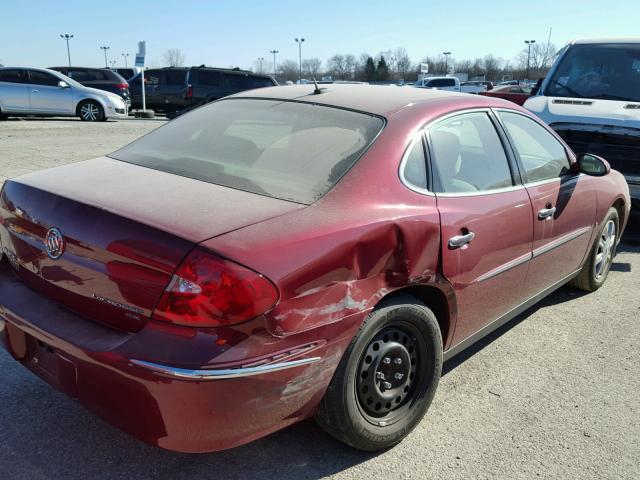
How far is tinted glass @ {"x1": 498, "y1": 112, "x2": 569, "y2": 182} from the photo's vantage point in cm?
374

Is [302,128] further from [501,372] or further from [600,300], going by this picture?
[600,300]

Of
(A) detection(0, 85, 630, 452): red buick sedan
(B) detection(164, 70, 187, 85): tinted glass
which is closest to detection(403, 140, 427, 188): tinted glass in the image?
(A) detection(0, 85, 630, 452): red buick sedan

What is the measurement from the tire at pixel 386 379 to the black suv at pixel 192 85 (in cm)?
1693

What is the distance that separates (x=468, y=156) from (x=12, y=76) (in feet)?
54.4

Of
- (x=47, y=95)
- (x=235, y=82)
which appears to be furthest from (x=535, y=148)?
(x=235, y=82)

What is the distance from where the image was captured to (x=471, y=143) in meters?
3.39

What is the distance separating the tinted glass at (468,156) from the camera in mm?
3088

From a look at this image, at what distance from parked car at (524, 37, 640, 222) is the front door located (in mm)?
2346

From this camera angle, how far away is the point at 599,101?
7.01 meters

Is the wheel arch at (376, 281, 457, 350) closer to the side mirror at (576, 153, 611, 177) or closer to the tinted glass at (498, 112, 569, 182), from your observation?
the tinted glass at (498, 112, 569, 182)

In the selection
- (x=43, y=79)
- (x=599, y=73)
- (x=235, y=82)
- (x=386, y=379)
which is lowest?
(x=386, y=379)

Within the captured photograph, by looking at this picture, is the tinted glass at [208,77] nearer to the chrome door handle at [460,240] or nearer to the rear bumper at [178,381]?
the chrome door handle at [460,240]

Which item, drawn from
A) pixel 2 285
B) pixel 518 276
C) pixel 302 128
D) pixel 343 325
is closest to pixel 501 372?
pixel 518 276

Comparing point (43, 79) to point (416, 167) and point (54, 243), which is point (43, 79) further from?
point (416, 167)
